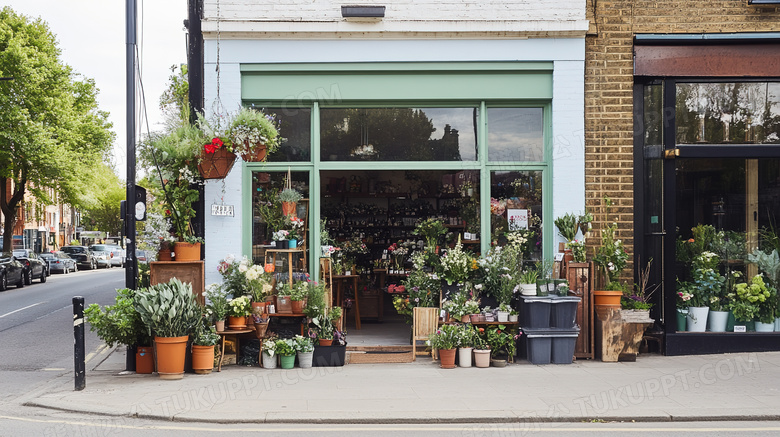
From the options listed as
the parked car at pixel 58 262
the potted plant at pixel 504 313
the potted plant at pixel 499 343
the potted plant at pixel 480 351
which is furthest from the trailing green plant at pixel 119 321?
the parked car at pixel 58 262

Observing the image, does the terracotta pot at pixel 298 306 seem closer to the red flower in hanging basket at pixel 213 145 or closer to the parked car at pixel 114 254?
the red flower in hanging basket at pixel 213 145

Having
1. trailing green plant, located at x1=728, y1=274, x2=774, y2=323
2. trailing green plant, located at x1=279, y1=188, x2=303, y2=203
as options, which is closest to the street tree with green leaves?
trailing green plant, located at x1=279, y1=188, x2=303, y2=203

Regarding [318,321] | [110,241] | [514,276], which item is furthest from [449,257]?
[110,241]

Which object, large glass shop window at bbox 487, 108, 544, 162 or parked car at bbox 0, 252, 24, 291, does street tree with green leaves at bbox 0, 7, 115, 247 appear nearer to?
parked car at bbox 0, 252, 24, 291

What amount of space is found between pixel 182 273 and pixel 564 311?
5346mm

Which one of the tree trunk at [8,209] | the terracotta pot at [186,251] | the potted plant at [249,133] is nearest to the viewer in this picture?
the potted plant at [249,133]

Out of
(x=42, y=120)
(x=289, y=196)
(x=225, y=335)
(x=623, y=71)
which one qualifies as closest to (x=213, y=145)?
(x=289, y=196)

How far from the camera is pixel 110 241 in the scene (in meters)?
80.7

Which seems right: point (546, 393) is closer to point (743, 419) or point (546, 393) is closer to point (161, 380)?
point (743, 419)

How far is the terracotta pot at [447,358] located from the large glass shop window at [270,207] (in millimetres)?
2735

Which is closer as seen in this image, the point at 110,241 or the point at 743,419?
the point at 743,419

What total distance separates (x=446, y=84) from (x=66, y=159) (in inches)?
1127

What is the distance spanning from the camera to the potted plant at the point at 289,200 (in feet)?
32.8

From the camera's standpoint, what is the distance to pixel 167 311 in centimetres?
834
